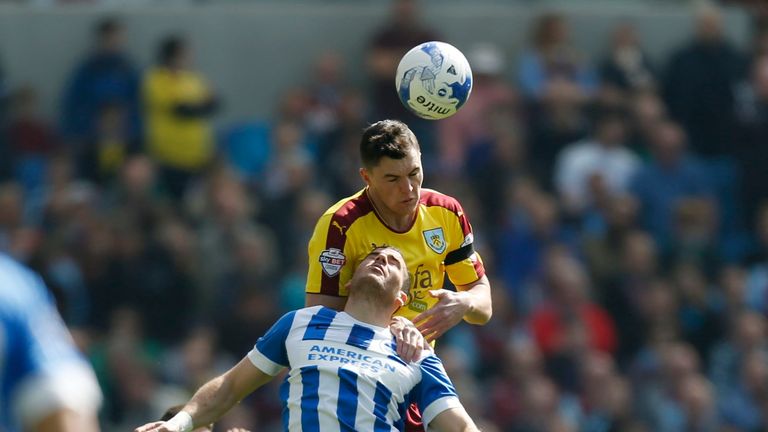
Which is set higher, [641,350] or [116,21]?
[116,21]

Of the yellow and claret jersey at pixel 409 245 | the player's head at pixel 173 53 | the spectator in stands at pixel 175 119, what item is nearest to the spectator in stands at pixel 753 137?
the spectator in stands at pixel 175 119

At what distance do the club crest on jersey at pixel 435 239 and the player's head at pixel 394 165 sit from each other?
0.22 metres

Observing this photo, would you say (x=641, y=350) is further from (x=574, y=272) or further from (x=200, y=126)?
(x=200, y=126)

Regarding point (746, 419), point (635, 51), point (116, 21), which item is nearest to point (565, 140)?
point (635, 51)

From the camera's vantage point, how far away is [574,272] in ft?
42.3

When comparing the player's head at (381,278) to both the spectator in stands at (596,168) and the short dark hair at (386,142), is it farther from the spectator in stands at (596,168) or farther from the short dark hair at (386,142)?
the spectator in stands at (596,168)

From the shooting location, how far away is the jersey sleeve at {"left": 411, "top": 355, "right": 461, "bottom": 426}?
20.9ft

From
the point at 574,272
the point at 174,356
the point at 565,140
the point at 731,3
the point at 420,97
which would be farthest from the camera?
the point at 731,3

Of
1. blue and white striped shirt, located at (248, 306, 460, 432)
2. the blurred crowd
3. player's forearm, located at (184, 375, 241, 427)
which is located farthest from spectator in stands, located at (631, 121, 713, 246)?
player's forearm, located at (184, 375, 241, 427)

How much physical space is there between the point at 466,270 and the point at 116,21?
23.4ft

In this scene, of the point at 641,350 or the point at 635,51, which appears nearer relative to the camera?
the point at 641,350

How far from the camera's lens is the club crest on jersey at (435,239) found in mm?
7073

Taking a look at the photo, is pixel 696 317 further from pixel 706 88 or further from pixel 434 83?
pixel 434 83

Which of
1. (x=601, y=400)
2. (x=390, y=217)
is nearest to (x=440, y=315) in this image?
(x=390, y=217)
